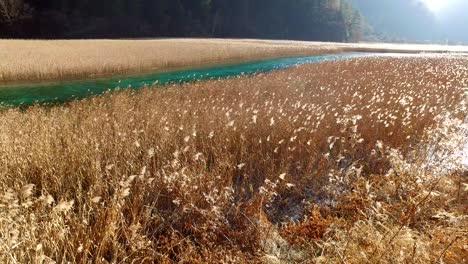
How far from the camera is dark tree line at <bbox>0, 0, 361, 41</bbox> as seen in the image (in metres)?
45.3

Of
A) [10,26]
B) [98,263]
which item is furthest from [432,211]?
[10,26]

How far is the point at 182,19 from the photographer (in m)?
68.2

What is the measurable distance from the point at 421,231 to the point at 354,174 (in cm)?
189

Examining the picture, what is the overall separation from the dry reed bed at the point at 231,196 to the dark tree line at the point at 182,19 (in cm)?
4409

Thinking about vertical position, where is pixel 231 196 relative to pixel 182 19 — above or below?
below

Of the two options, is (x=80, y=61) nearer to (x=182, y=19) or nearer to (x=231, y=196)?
(x=231, y=196)

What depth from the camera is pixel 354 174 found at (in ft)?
18.3

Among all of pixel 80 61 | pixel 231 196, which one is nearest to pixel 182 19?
pixel 80 61

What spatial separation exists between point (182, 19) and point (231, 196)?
70.2m

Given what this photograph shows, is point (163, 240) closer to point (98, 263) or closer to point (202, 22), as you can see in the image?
point (98, 263)

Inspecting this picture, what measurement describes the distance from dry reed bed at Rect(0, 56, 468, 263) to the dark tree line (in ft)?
145

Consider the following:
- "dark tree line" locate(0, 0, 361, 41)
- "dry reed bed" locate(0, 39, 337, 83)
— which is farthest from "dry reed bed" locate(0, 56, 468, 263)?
"dark tree line" locate(0, 0, 361, 41)

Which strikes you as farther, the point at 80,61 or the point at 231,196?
the point at 80,61

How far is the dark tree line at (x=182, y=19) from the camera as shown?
45.3 m
